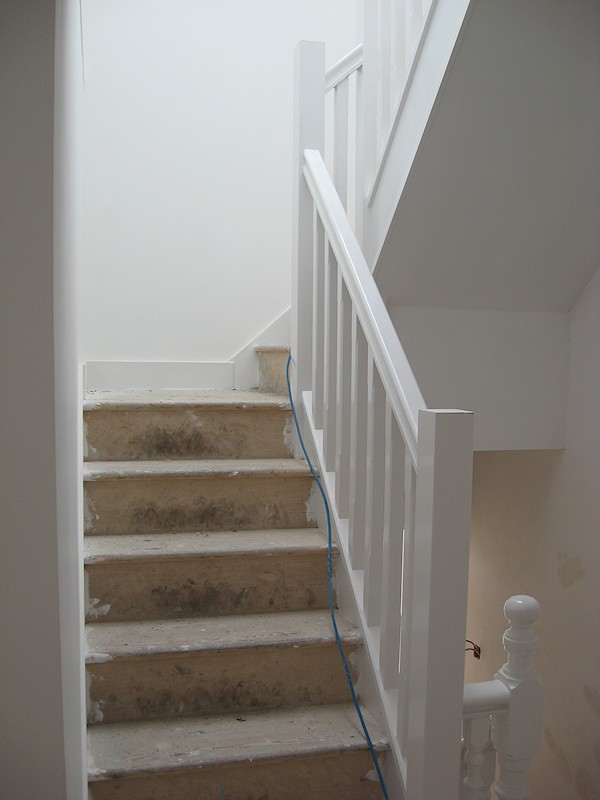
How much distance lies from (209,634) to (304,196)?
143cm

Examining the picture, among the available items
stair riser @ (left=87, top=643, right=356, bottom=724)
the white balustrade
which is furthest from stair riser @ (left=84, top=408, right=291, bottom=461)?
stair riser @ (left=87, top=643, right=356, bottom=724)

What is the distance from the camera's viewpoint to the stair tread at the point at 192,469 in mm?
2084

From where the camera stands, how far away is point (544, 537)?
2.67m

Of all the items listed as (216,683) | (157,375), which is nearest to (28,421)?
(216,683)

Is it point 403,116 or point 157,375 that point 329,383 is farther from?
point 157,375

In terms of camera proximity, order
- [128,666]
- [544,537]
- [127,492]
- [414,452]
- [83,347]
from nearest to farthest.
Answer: [414,452], [128,666], [127,492], [544,537], [83,347]

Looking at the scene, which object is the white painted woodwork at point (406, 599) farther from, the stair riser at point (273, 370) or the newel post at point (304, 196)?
the stair riser at point (273, 370)

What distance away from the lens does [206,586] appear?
77.4 inches

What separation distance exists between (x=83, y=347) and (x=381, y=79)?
1.58 m

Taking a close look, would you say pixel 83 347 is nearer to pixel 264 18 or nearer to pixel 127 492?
pixel 127 492

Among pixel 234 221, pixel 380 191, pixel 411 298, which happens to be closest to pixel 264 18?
pixel 234 221

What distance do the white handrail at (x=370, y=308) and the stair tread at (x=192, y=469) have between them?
59cm

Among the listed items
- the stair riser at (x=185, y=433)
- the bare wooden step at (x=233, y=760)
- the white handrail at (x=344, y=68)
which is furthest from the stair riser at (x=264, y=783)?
the white handrail at (x=344, y=68)

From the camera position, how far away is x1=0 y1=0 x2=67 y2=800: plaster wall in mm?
923
